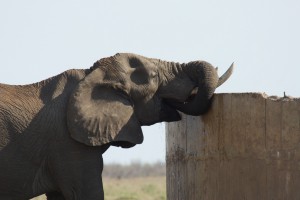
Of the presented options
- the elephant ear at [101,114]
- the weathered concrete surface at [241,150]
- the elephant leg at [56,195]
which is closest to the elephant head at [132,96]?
the elephant ear at [101,114]

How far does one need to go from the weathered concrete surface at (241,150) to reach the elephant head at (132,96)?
0.34 metres

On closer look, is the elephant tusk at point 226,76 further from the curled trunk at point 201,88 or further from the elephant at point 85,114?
the curled trunk at point 201,88

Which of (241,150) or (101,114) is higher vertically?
(101,114)

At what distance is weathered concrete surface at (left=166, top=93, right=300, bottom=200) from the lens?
12711 millimetres

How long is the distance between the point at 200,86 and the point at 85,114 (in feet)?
4.83

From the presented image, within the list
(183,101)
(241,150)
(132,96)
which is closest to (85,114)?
(132,96)

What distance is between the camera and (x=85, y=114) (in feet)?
45.6

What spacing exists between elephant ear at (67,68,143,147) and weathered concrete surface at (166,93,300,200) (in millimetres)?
859

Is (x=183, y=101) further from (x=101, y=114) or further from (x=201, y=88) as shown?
(x=101, y=114)

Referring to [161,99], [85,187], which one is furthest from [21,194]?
[161,99]

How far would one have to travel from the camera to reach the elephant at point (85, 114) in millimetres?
13914

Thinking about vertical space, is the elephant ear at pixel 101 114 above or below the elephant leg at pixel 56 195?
above

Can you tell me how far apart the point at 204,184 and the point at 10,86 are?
9.20 ft

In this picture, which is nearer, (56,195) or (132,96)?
(132,96)
